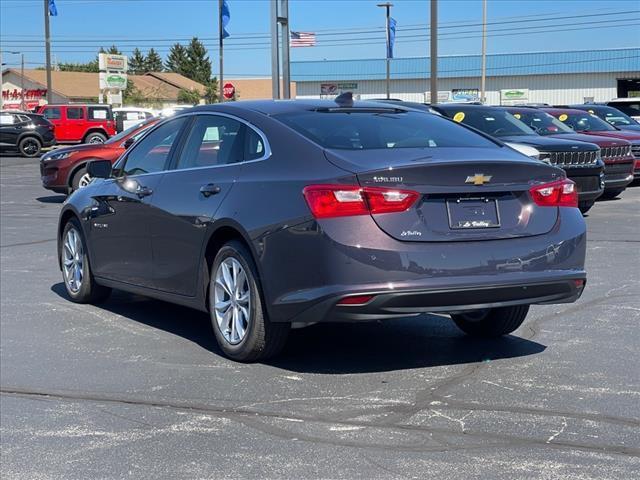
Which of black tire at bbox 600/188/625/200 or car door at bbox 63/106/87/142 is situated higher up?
car door at bbox 63/106/87/142

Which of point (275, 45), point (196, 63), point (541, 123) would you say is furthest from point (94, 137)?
point (196, 63)

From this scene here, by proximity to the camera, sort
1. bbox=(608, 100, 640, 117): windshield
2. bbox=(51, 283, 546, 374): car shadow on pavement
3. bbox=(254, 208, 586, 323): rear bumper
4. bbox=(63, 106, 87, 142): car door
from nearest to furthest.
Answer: bbox=(254, 208, 586, 323): rear bumper < bbox=(51, 283, 546, 374): car shadow on pavement < bbox=(608, 100, 640, 117): windshield < bbox=(63, 106, 87, 142): car door

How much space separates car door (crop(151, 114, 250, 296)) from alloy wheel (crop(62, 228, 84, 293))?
1.59 m

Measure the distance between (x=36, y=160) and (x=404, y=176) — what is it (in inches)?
1257

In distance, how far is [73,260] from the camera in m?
8.33

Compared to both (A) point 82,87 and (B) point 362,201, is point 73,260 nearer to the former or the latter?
(B) point 362,201

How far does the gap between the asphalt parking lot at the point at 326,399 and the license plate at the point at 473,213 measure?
92 centimetres

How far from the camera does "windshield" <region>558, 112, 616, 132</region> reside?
1852 cm

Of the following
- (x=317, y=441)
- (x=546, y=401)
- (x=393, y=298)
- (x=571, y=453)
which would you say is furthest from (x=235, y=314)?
(x=571, y=453)

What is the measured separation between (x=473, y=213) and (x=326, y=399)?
1350 millimetres

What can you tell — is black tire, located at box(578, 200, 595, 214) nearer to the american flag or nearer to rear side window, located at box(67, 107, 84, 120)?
the american flag

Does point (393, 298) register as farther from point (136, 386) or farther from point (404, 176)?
point (136, 386)

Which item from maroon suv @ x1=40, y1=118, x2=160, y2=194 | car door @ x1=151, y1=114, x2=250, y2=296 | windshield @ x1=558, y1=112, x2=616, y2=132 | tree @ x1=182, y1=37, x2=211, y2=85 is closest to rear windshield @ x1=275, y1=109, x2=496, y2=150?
car door @ x1=151, y1=114, x2=250, y2=296

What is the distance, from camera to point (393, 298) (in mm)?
5164
